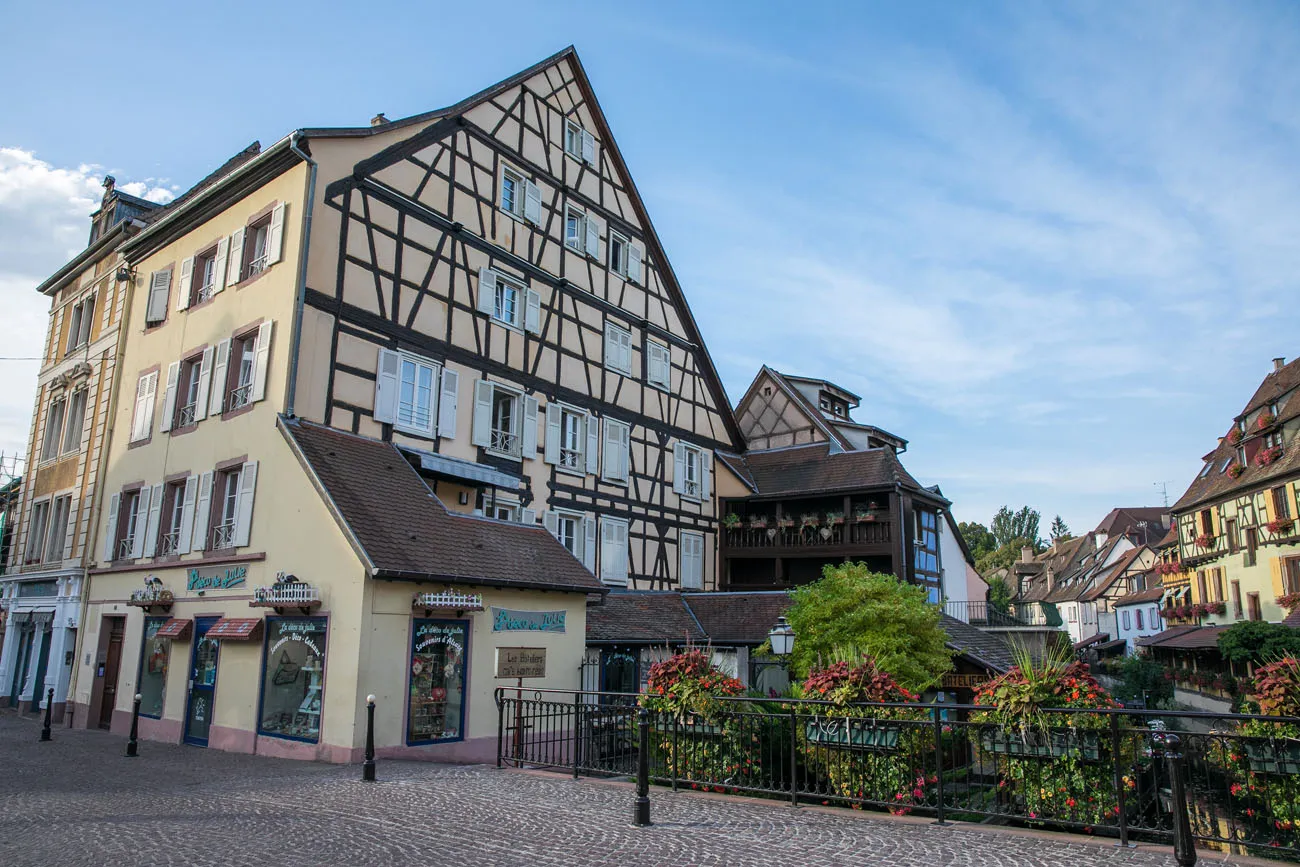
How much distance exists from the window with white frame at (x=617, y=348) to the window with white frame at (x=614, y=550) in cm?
415

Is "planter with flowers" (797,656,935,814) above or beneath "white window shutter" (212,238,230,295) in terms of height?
beneath

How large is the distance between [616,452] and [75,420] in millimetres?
14161

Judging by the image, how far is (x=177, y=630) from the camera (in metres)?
16.2

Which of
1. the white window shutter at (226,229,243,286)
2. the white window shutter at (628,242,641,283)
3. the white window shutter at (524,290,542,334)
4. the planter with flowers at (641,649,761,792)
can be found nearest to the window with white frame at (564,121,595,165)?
the white window shutter at (628,242,641,283)

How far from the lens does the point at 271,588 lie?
46.0 ft

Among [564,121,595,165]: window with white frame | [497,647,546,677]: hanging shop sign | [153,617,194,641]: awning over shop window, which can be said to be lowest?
[497,647,546,677]: hanging shop sign

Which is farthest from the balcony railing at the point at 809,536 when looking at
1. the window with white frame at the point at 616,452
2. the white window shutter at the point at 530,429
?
the white window shutter at the point at 530,429

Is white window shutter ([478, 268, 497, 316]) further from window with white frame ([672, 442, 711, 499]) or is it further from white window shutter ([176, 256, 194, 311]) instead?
window with white frame ([672, 442, 711, 499])

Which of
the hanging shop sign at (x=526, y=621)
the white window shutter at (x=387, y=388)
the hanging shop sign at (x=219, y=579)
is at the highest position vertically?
the white window shutter at (x=387, y=388)

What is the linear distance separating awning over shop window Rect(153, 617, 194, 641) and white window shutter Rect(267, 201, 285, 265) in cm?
683

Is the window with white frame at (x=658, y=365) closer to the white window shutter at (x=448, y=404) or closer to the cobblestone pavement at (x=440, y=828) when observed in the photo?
the white window shutter at (x=448, y=404)

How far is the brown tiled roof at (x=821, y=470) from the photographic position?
83.9 feet

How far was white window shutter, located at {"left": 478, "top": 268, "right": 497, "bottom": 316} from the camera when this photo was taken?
2011 cm

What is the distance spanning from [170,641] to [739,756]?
12125 millimetres
